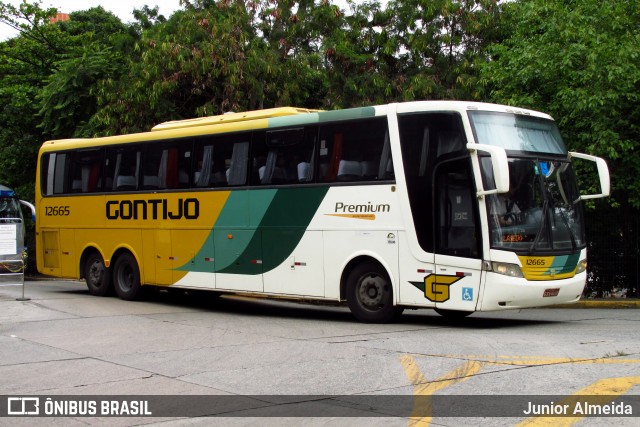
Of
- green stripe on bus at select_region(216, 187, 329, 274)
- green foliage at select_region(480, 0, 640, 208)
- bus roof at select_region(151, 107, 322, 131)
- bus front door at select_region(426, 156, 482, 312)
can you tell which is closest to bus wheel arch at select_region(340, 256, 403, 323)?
bus front door at select_region(426, 156, 482, 312)

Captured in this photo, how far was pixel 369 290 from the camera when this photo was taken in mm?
14016

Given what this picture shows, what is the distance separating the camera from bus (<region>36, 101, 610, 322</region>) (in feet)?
41.7

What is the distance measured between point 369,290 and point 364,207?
1.37 m

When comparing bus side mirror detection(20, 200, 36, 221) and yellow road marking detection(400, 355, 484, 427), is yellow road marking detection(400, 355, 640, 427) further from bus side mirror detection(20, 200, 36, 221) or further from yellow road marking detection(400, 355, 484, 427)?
bus side mirror detection(20, 200, 36, 221)

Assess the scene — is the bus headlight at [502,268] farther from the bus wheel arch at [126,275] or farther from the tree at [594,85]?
the bus wheel arch at [126,275]

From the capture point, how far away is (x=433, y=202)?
1305 centimetres

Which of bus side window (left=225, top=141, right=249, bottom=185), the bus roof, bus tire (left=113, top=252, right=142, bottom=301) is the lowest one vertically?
bus tire (left=113, top=252, right=142, bottom=301)

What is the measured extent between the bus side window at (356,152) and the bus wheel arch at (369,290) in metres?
1.43

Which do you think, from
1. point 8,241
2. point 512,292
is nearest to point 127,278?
point 8,241

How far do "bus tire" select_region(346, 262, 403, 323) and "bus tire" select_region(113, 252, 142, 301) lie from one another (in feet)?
20.0

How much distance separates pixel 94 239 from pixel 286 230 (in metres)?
6.22

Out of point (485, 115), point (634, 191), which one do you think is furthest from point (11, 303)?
point (634, 191)

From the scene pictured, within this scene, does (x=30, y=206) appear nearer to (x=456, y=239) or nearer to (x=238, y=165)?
(x=238, y=165)

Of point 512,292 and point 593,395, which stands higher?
point 512,292
